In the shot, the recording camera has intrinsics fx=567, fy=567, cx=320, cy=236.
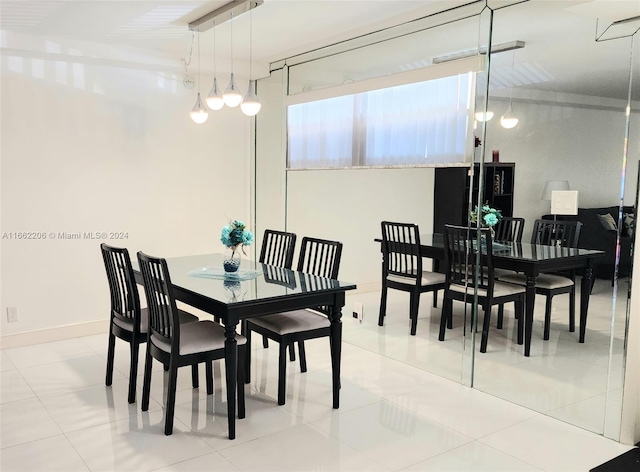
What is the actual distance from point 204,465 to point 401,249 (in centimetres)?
207

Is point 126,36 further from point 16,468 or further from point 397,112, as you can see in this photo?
point 16,468

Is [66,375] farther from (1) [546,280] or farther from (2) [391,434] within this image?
(1) [546,280]

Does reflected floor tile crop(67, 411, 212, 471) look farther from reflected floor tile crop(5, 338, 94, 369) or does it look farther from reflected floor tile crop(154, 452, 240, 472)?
reflected floor tile crop(5, 338, 94, 369)

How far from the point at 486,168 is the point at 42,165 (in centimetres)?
337

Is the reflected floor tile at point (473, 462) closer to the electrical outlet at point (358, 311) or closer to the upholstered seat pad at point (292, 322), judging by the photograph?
the upholstered seat pad at point (292, 322)

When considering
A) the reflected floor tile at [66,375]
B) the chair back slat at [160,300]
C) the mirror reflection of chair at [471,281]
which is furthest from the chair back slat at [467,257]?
the reflected floor tile at [66,375]

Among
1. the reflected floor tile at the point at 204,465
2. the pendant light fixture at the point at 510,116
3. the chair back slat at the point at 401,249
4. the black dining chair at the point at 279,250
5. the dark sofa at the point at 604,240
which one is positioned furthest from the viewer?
the black dining chair at the point at 279,250

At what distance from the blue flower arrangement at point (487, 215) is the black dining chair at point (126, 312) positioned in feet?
6.16

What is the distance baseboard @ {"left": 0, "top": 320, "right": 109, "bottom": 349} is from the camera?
4.47 metres

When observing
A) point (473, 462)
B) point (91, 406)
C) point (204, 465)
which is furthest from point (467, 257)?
point (91, 406)

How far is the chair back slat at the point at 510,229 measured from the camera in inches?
132

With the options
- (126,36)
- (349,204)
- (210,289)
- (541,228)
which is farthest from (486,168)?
(126,36)

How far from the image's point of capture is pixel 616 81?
285 centimetres

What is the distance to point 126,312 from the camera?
3.43 metres
